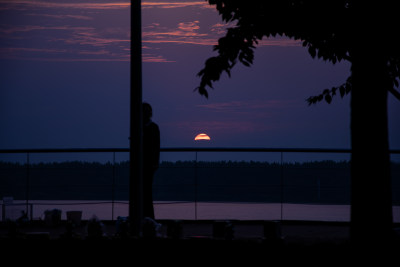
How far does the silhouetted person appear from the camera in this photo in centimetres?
798

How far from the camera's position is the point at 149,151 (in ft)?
26.4

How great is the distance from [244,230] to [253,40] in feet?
10.2

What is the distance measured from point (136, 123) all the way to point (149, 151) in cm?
237

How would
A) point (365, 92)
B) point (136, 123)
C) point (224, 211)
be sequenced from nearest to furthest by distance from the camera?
point (365, 92)
point (136, 123)
point (224, 211)

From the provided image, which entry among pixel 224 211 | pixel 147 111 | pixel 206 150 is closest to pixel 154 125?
pixel 147 111

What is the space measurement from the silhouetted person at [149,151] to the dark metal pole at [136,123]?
2.24m

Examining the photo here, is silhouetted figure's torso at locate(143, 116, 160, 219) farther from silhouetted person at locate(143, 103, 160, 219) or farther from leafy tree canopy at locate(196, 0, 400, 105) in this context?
leafy tree canopy at locate(196, 0, 400, 105)

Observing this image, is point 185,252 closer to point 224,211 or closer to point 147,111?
point 147,111

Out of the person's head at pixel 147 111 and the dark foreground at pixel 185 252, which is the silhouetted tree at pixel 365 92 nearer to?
the dark foreground at pixel 185 252

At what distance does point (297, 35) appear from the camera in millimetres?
6492

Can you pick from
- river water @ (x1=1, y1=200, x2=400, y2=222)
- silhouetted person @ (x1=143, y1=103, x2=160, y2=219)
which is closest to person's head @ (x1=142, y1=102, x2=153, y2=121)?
silhouetted person @ (x1=143, y1=103, x2=160, y2=219)

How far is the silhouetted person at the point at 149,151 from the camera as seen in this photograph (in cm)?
798

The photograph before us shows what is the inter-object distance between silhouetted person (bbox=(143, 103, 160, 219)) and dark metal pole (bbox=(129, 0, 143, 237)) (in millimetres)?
2245

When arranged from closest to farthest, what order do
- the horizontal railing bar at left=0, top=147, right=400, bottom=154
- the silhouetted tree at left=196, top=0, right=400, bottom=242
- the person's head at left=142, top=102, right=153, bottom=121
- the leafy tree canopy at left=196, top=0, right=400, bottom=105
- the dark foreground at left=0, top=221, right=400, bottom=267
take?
the dark foreground at left=0, top=221, right=400, bottom=267, the silhouetted tree at left=196, top=0, right=400, bottom=242, the leafy tree canopy at left=196, top=0, right=400, bottom=105, the person's head at left=142, top=102, right=153, bottom=121, the horizontal railing bar at left=0, top=147, right=400, bottom=154
